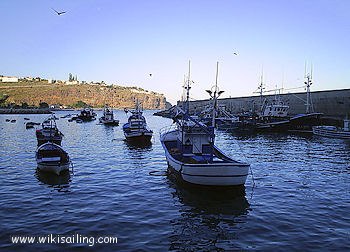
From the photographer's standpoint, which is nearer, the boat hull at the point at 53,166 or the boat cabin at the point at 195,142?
the boat hull at the point at 53,166

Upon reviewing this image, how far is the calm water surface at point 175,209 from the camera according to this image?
39.5 ft

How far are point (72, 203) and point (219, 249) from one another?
9179 mm

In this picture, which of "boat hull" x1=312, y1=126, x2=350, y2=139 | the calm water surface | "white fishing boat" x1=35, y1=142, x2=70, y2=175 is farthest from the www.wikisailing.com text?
"boat hull" x1=312, y1=126, x2=350, y2=139

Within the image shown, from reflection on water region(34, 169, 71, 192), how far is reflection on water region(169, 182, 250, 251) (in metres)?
7.54

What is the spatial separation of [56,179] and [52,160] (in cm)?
165

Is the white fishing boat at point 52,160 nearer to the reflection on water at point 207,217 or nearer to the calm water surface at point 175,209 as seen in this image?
the calm water surface at point 175,209

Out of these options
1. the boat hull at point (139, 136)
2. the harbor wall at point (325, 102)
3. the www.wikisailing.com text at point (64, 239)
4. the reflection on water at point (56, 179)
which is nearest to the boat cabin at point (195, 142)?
the reflection on water at point (56, 179)

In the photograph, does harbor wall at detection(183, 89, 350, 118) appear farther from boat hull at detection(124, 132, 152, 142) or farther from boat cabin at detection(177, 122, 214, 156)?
boat cabin at detection(177, 122, 214, 156)

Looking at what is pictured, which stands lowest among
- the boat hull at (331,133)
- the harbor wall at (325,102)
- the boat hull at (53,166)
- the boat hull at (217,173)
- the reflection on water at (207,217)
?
the reflection on water at (207,217)

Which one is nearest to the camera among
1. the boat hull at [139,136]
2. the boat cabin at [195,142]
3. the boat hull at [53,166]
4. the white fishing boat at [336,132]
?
the boat hull at [53,166]

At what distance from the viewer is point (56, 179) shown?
21984 millimetres

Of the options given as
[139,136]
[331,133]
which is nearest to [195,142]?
[139,136]

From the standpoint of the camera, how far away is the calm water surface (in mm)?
12047

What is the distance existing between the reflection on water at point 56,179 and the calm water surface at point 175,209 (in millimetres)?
68
